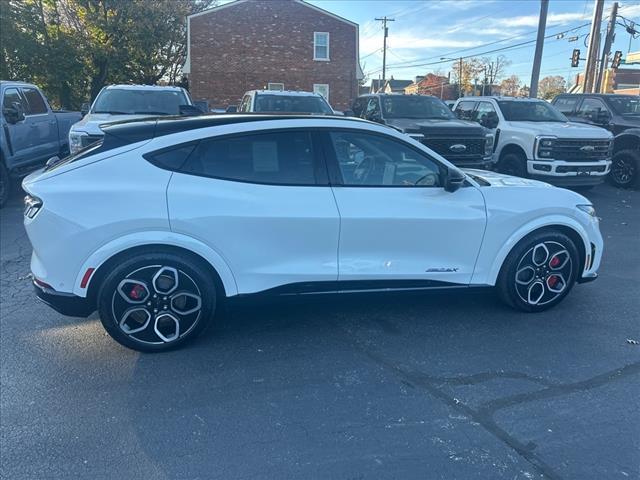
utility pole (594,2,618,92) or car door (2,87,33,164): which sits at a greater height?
utility pole (594,2,618,92)

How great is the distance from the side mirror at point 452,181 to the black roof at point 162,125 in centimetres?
100

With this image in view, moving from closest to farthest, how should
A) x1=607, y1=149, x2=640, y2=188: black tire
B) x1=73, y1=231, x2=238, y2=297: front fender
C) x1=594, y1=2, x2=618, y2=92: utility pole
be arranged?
x1=73, y1=231, x2=238, y2=297: front fender → x1=607, y1=149, x2=640, y2=188: black tire → x1=594, y1=2, x2=618, y2=92: utility pole

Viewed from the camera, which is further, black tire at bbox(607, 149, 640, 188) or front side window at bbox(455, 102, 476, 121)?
front side window at bbox(455, 102, 476, 121)

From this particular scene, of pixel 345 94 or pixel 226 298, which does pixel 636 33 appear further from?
pixel 226 298

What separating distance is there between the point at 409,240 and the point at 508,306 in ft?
4.15

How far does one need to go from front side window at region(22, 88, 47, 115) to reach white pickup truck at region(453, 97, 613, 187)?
9434mm

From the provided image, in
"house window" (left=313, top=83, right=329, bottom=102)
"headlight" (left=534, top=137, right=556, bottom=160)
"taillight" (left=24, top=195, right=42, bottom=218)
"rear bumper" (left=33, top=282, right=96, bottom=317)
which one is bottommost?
"rear bumper" (left=33, top=282, right=96, bottom=317)

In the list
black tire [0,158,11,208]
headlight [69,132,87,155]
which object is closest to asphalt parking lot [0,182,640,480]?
headlight [69,132,87,155]

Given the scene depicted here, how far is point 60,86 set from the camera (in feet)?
73.2

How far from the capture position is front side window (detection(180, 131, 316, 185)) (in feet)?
11.7

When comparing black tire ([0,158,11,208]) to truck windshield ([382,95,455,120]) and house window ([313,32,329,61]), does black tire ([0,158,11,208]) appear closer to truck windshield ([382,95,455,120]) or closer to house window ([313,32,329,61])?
truck windshield ([382,95,455,120])

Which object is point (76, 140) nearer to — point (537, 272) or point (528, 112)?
point (537, 272)

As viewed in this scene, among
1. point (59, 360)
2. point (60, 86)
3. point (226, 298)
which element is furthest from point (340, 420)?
point (60, 86)

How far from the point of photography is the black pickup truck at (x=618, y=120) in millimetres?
10891
